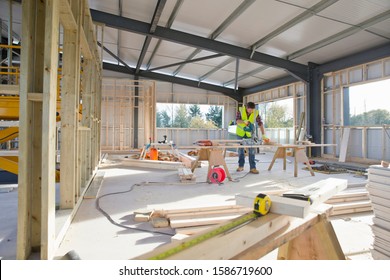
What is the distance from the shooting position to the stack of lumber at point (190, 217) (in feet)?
10.6

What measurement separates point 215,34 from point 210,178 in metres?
6.21

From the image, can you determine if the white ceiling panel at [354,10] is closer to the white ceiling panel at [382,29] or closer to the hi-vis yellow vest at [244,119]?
the white ceiling panel at [382,29]

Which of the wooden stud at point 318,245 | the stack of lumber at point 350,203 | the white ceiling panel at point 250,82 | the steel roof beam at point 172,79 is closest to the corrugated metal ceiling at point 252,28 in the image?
the white ceiling panel at point 250,82

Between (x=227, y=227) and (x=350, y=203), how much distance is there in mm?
3574

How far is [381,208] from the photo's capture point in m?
2.76

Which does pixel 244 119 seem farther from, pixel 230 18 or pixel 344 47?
pixel 344 47

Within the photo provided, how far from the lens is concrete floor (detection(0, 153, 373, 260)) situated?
2699mm

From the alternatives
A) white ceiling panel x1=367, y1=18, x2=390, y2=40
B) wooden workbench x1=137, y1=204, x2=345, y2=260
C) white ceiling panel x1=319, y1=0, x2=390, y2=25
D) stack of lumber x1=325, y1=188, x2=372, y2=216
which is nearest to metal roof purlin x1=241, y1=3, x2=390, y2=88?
white ceiling panel x1=319, y1=0, x2=390, y2=25

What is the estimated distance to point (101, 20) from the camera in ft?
30.5

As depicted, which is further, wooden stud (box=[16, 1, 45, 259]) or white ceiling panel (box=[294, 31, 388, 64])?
white ceiling panel (box=[294, 31, 388, 64])

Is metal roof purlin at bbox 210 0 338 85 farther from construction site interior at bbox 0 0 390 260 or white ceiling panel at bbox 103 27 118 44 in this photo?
white ceiling panel at bbox 103 27 118 44

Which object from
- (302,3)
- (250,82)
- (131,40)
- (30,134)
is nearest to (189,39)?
(131,40)

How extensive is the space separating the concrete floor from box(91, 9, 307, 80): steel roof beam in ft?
18.9

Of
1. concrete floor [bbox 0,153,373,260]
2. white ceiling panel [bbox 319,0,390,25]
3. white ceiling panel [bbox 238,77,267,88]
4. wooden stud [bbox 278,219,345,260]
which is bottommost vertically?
concrete floor [bbox 0,153,373,260]
